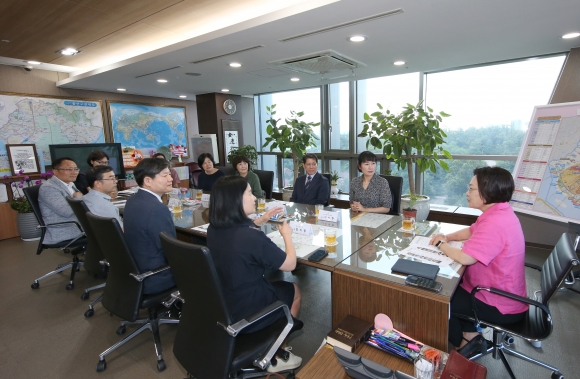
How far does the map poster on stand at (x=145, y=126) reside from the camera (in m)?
5.93

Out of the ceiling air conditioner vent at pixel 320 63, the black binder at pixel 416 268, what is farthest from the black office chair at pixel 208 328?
the ceiling air conditioner vent at pixel 320 63

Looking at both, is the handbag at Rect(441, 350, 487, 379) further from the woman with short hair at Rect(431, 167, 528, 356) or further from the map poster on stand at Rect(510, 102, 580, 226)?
the map poster on stand at Rect(510, 102, 580, 226)

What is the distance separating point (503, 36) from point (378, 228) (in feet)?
7.46

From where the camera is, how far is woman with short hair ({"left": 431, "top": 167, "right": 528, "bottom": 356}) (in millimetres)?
1590

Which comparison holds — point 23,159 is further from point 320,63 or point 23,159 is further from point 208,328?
point 208,328

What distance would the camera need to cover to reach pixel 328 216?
251 centimetres

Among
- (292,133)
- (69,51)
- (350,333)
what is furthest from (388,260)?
(69,51)

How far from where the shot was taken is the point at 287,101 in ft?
21.7

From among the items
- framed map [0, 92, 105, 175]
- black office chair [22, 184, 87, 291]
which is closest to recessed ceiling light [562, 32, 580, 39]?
black office chair [22, 184, 87, 291]

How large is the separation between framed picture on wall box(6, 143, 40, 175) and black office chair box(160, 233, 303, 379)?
15.9 feet

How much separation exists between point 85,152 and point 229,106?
2704mm

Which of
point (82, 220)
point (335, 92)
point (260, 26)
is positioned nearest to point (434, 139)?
point (335, 92)

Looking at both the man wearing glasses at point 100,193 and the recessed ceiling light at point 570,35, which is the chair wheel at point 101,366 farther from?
the recessed ceiling light at point 570,35

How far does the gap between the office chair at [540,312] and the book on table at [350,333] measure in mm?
570
